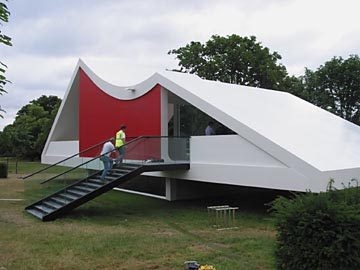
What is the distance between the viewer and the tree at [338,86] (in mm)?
34678

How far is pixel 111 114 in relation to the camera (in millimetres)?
21609

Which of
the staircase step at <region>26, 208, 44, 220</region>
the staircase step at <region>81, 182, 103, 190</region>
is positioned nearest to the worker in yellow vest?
the staircase step at <region>81, 182, 103, 190</region>

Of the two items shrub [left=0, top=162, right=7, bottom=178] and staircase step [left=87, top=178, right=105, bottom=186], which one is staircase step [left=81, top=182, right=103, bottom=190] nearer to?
staircase step [left=87, top=178, right=105, bottom=186]

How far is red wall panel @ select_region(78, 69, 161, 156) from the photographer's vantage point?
60.5 feet

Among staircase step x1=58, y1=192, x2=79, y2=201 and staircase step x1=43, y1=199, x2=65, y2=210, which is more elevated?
staircase step x1=58, y1=192, x2=79, y2=201

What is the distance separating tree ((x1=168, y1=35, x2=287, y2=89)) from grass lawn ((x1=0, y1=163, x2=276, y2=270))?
24.3m

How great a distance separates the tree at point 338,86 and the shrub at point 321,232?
30566mm

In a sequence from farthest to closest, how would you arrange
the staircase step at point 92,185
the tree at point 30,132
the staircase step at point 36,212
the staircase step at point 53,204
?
the tree at point 30,132
the staircase step at point 92,185
the staircase step at point 53,204
the staircase step at point 36,212

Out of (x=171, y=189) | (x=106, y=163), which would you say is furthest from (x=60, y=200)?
(x=171, y=189)

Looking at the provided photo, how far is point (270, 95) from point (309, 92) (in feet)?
60.4

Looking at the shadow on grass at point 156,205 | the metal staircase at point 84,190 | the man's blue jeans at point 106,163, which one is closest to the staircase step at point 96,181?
the metal staircase at point 84,190

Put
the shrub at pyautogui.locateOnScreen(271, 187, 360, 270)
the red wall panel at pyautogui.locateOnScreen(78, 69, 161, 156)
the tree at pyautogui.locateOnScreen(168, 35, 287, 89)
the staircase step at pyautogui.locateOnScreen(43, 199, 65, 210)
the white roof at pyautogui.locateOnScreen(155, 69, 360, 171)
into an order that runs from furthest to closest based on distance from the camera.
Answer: the tree at pyautogui.locateOnScreen(168, 35, 287, 89) → the red wall panel at pyautogui.locateOnScreen(78, 69, 161, 156) → the staircase step at pyautogui.locateOnScreen(43, 199, 65, 210) → the white roof at pyautogui.locateOnScreen(155, 69, 360, 171) → the shrub at pyautogui.locateOnScreen(271, 187, 360, 270)

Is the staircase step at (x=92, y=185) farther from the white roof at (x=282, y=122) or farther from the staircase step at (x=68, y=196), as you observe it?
the white roof at (x=282, y=122)

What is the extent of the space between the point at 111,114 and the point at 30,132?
36639 millimetres
